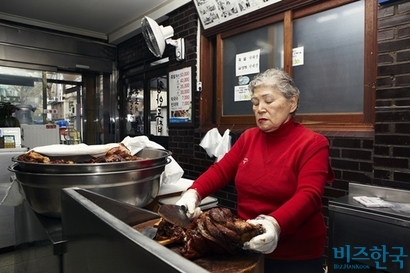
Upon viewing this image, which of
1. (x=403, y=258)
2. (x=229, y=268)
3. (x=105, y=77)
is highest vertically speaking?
(x=105, y=77)

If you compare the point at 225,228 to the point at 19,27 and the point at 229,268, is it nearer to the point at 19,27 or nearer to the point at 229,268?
the point at 229,268

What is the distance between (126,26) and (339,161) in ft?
12.3

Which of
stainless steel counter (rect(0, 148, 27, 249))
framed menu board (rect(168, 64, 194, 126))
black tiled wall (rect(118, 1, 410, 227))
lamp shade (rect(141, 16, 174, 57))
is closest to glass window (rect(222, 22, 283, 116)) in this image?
framed menu board (rect(168, 64, 194, 126))

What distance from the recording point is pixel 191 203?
4.11 ft

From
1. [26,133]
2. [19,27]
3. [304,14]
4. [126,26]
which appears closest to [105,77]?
[126,26]

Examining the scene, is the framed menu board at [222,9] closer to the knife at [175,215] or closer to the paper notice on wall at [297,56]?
the paper notice on wall at [297,56]

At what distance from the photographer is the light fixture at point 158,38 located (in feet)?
10.9

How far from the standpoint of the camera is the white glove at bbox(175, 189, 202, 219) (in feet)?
3.96

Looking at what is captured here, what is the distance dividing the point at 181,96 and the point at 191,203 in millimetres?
2553

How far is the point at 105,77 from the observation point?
5.25 meters

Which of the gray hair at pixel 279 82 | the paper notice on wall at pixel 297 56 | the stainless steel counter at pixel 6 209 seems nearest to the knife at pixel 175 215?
the gray hair at pixel 279 82

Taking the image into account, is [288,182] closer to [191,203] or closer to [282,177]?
[282,177]

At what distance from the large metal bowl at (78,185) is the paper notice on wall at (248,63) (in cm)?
196

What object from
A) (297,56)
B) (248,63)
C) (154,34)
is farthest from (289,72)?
(154,34)
